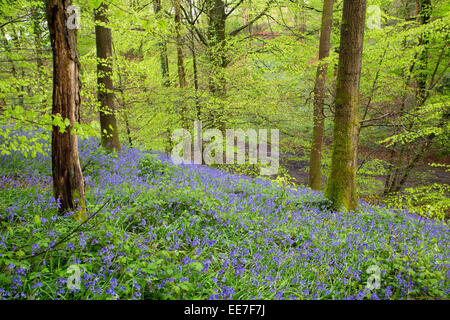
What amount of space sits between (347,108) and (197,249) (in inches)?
182

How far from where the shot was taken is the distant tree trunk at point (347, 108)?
218 inches

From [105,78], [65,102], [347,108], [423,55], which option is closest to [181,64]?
[105,78]

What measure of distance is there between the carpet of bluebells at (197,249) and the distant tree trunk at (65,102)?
0.28 meters

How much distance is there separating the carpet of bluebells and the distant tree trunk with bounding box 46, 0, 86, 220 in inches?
10.8

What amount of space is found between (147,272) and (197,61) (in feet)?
35.8

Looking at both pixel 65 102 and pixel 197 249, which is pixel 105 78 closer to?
pixel 65 102

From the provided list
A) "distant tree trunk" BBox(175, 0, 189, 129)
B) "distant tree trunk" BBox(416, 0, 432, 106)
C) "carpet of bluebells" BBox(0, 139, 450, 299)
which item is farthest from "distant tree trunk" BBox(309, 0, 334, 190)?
"distant tree trunk" BBox(175, 0, 189, 129)

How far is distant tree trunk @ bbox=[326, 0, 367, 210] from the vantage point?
5539mm

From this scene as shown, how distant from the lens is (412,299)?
292cm

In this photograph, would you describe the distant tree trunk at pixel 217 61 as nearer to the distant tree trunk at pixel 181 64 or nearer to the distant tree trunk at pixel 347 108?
the distant tree trunk at pixel 181 64

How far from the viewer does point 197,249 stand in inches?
129

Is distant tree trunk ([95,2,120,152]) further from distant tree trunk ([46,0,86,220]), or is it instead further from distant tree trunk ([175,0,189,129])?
distant tree trunk ([46,0,86,220])

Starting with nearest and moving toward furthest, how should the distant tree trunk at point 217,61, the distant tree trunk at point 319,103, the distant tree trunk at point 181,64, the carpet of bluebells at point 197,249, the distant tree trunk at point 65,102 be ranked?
1. the carpet of bluebells at point 197,249
2. the distant tree trunk at point 65,102
3. the distant tree trunk at point 319,103
4. the distant tree trunk at point 181,64
5. the distant tree trunk at point 217,61

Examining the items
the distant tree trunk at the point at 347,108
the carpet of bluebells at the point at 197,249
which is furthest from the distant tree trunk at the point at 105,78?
the distant tree trunk at the point at 347,108
